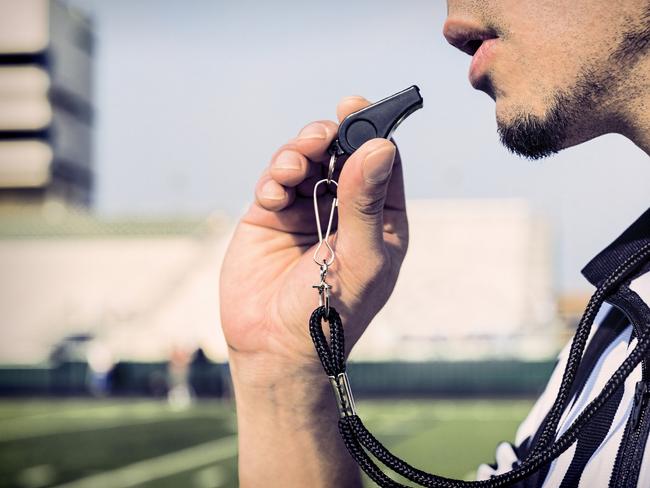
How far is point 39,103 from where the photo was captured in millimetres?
60719

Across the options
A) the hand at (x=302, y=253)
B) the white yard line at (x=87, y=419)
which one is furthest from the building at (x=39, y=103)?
the hand at (x=302, y=253)

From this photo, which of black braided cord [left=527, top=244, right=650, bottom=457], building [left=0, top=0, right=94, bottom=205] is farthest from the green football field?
building [left=0, top=0, right=94, bottom=205]

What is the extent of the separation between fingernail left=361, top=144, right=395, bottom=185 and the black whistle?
8cm

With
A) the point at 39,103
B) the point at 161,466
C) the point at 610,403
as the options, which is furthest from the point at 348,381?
the point at 39,103

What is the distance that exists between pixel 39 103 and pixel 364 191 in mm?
62223

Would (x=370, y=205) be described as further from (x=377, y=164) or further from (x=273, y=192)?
(x=273, y=192)

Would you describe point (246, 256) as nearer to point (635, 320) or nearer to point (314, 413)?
point (314, 413)

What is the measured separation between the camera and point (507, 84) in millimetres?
1638

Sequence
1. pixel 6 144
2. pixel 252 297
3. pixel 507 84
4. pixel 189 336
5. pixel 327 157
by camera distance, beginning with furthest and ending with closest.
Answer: pixel 6 144 < pixel 189 336 < pixel 252 297 < pixel 327 157 < pixel 507 84

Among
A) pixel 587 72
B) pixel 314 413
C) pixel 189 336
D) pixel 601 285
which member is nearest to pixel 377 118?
pixel 587 72

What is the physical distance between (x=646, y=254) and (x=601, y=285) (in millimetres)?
83

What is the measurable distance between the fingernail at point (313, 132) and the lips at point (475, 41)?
277 mm

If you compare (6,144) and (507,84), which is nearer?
(507,84)

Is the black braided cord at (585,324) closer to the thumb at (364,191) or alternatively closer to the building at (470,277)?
the thumb at (364,191)
